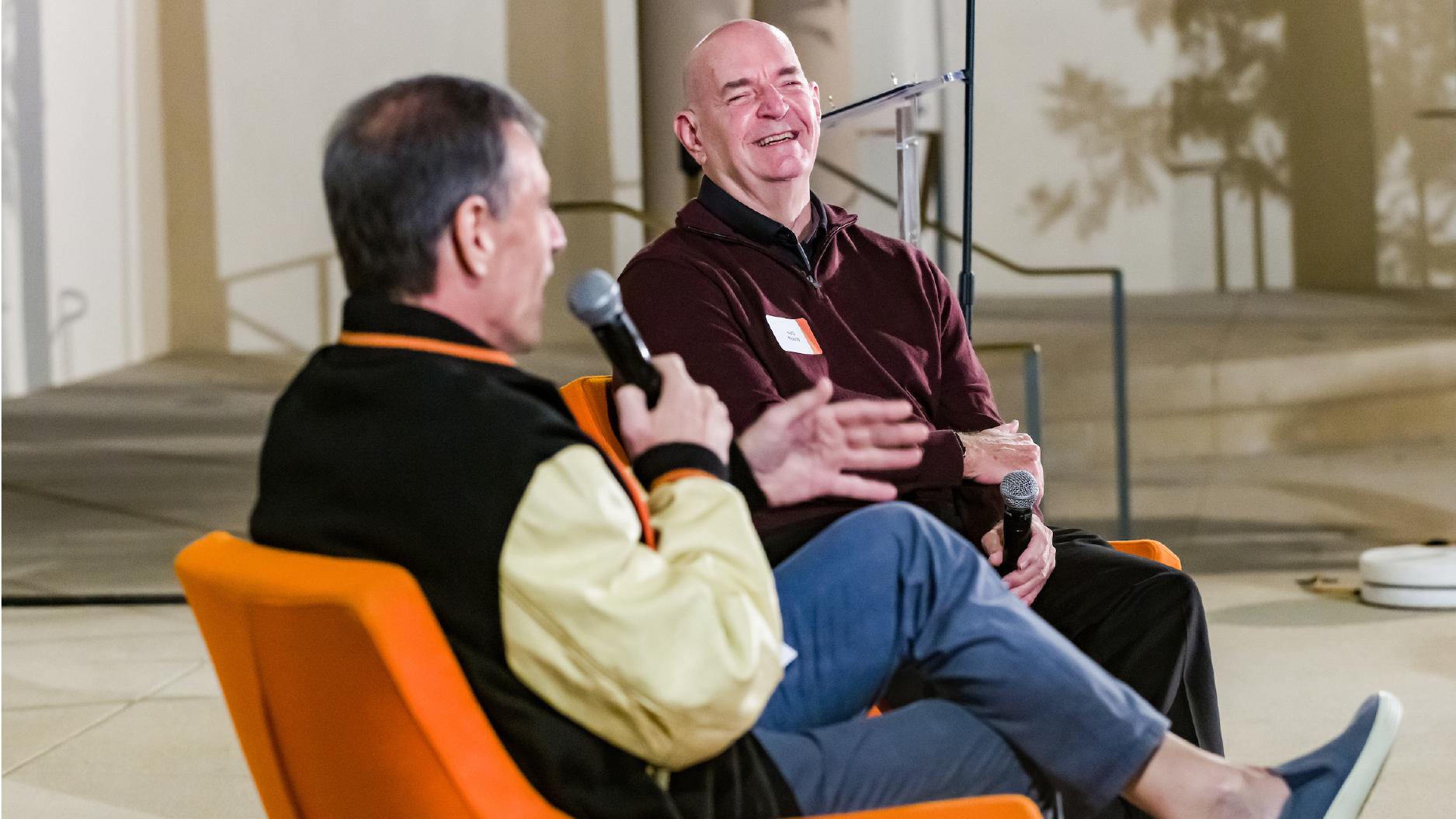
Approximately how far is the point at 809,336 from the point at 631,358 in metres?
0.81

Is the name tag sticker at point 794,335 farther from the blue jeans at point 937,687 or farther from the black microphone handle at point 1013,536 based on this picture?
the blue jeans at point 937,687

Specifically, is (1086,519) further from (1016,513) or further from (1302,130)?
(1016,513)

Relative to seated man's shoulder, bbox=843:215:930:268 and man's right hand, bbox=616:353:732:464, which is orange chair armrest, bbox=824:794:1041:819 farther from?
seated man's shoulder, bbox=843:215:930:268

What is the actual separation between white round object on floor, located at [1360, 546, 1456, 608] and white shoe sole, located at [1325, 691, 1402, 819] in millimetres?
2650

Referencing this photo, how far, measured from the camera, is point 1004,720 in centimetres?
128

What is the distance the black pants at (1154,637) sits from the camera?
1785 mm

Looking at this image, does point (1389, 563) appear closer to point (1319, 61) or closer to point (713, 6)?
point (713, 6)

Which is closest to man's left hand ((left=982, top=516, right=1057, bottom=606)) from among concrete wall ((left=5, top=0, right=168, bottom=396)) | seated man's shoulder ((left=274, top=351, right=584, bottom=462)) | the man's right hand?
the man's right hand

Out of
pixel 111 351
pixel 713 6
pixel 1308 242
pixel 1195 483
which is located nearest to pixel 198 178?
pixel 111 351

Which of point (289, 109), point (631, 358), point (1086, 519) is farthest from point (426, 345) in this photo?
point (289, 109)

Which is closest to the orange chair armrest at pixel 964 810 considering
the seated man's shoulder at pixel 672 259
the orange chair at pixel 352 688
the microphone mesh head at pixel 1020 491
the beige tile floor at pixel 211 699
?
the orange chair at pixel 352 688

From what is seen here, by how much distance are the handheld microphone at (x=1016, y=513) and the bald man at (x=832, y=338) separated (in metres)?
0.01

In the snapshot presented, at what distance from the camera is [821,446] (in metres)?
1.40

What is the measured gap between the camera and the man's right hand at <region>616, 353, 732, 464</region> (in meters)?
1.17
